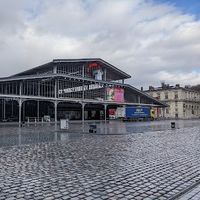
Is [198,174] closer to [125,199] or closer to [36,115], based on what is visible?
[125,199]

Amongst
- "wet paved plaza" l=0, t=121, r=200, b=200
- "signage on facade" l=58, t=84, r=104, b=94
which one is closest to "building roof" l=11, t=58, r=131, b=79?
"signage on facade" l=58, t=84, r=104, b=94

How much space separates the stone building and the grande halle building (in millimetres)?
45180

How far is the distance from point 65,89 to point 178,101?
65473 millimetres

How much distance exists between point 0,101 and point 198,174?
1982 inches

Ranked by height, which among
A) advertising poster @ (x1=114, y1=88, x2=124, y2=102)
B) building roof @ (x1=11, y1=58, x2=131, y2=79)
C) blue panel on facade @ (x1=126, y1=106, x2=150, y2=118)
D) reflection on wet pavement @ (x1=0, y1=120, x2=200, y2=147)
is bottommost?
reflection on wet pavement @ (x1=0, y1=120, x2=200, y2=147)

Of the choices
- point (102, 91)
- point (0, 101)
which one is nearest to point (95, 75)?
point (102, 91)

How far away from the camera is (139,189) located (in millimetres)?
6234

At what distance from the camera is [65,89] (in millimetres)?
55125

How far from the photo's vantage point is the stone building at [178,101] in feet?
362

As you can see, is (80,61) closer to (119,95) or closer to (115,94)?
(115,94)

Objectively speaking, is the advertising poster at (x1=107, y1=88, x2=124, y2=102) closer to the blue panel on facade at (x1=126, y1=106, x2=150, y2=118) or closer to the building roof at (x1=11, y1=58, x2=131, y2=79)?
the blue panel on facade at (x1=126, y1=106, x2=150, y2=118)

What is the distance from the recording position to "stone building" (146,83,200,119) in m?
110

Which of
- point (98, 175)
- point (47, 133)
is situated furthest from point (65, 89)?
point (98, 175)

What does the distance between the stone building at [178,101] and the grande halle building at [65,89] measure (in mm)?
45180
